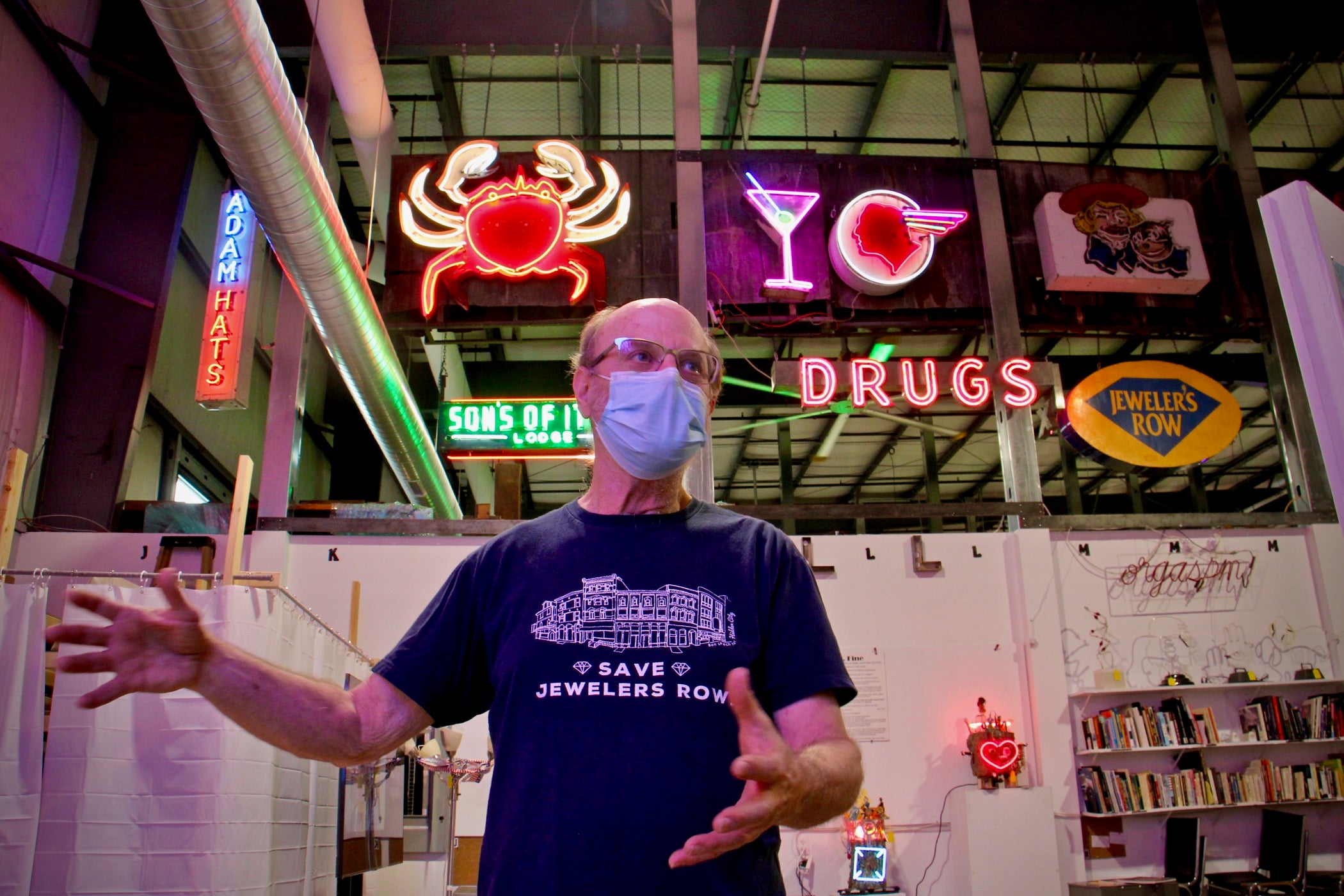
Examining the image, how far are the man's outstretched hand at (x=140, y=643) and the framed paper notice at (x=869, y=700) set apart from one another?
5186 millimetres

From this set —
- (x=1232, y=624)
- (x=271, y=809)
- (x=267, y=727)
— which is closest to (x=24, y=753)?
(x=271, y=809)

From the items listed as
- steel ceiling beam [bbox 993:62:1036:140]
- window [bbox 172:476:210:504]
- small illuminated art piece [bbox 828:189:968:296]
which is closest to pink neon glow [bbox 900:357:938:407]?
small illuminated art piece [bbox 828:189:968:296]

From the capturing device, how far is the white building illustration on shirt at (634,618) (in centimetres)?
139

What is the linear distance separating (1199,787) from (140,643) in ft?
21.4

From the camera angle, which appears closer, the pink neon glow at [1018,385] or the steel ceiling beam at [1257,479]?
the pink neon glow at [1018,385]

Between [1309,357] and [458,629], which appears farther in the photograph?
[1309,357]

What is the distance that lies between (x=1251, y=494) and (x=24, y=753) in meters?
Result: 18.9

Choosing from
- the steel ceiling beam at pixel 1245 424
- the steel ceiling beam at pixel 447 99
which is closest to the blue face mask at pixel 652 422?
the steel ceiling beam at pixel 447 99

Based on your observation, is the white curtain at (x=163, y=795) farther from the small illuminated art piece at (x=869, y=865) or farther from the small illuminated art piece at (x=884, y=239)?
the small illuminated art piece at (x=884, y=239)

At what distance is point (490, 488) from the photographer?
1353cm

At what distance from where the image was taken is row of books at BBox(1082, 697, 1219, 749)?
6.03 m

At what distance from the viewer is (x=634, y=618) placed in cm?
140

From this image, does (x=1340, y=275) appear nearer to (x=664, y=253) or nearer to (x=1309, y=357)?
(x=1309, y=357)

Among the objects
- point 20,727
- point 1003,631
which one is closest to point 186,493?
point 20,727
